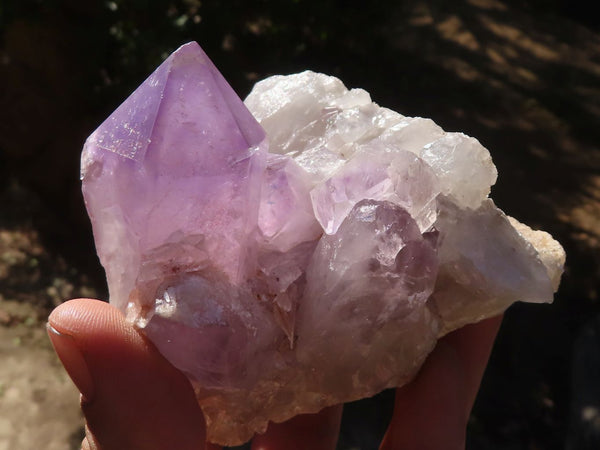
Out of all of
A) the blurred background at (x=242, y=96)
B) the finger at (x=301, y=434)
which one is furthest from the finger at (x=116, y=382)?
the blurred background at (x=242, y=96)

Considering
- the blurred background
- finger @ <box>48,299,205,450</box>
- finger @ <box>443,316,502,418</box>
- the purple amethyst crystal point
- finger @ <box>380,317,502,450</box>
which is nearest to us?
finger @ <box>48,299,205,450</box>

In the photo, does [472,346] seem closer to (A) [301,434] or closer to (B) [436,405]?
(B) [436,405]

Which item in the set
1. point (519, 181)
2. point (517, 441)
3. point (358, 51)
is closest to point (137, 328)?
point (517, 441)

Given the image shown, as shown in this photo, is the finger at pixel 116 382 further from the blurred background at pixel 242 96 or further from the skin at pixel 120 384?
the blurred background at pixel 242 96

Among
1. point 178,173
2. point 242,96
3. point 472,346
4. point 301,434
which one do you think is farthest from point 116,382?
point 242,96

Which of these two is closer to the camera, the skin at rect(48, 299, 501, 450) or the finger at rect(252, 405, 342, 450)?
the skin at rect(48, 299, 501, 450)

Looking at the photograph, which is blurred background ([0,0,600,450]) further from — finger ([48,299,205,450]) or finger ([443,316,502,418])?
finger ([48,299,205,450])

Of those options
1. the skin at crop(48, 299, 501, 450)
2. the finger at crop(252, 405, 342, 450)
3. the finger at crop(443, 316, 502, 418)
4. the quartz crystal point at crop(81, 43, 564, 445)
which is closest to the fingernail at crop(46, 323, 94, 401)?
the skin at crop(48, 299, 501, 450)
